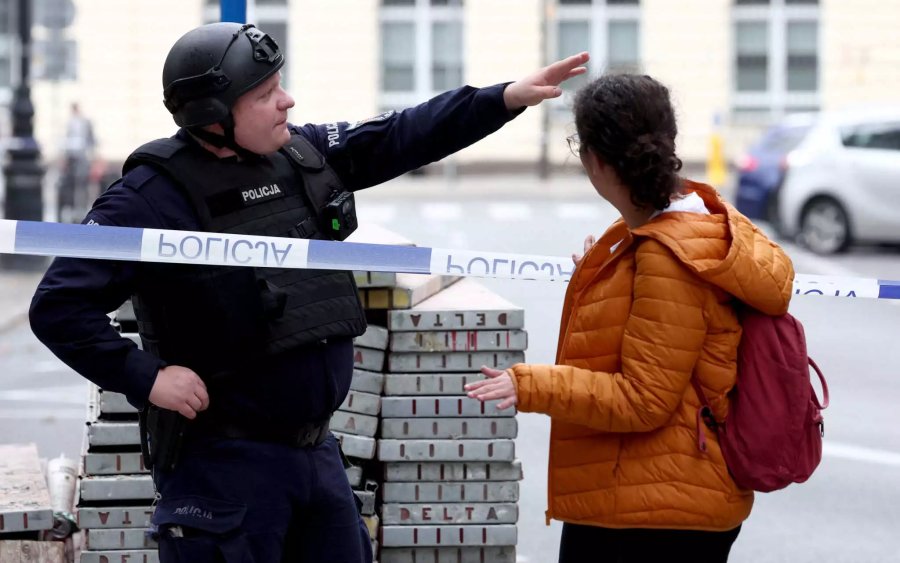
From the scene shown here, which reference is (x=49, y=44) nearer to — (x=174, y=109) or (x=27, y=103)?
(x=27, y=103)

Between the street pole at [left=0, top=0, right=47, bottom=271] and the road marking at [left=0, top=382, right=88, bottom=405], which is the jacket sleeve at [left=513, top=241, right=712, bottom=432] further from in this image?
the street pole at [left=0, top=0, right=47, bottom=271]

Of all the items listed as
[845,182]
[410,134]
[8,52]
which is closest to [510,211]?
[845,182]

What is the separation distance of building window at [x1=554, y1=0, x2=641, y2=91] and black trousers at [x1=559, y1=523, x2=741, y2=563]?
31.3 meters

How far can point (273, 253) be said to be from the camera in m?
3.34

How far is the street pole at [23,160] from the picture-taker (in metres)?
16.3

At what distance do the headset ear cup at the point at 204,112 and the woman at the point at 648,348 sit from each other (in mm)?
763

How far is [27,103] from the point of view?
53.9 ft

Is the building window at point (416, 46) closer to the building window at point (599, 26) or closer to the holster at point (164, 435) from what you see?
the building window at point (599, 26)

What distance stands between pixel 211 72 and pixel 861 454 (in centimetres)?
565

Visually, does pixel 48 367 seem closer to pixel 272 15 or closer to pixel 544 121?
pixel 544 121

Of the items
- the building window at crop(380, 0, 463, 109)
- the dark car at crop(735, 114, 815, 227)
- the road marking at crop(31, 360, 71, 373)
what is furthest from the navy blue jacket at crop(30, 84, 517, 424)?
the building window at crop(380, 0, 463, 109)

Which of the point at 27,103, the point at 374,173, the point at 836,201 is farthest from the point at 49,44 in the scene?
the point at 374,173

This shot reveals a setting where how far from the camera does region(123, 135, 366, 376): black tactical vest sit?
3285mm

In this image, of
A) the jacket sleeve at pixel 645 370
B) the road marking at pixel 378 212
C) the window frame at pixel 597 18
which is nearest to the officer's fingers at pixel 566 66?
the jacket sleeve at pixel 645 370
